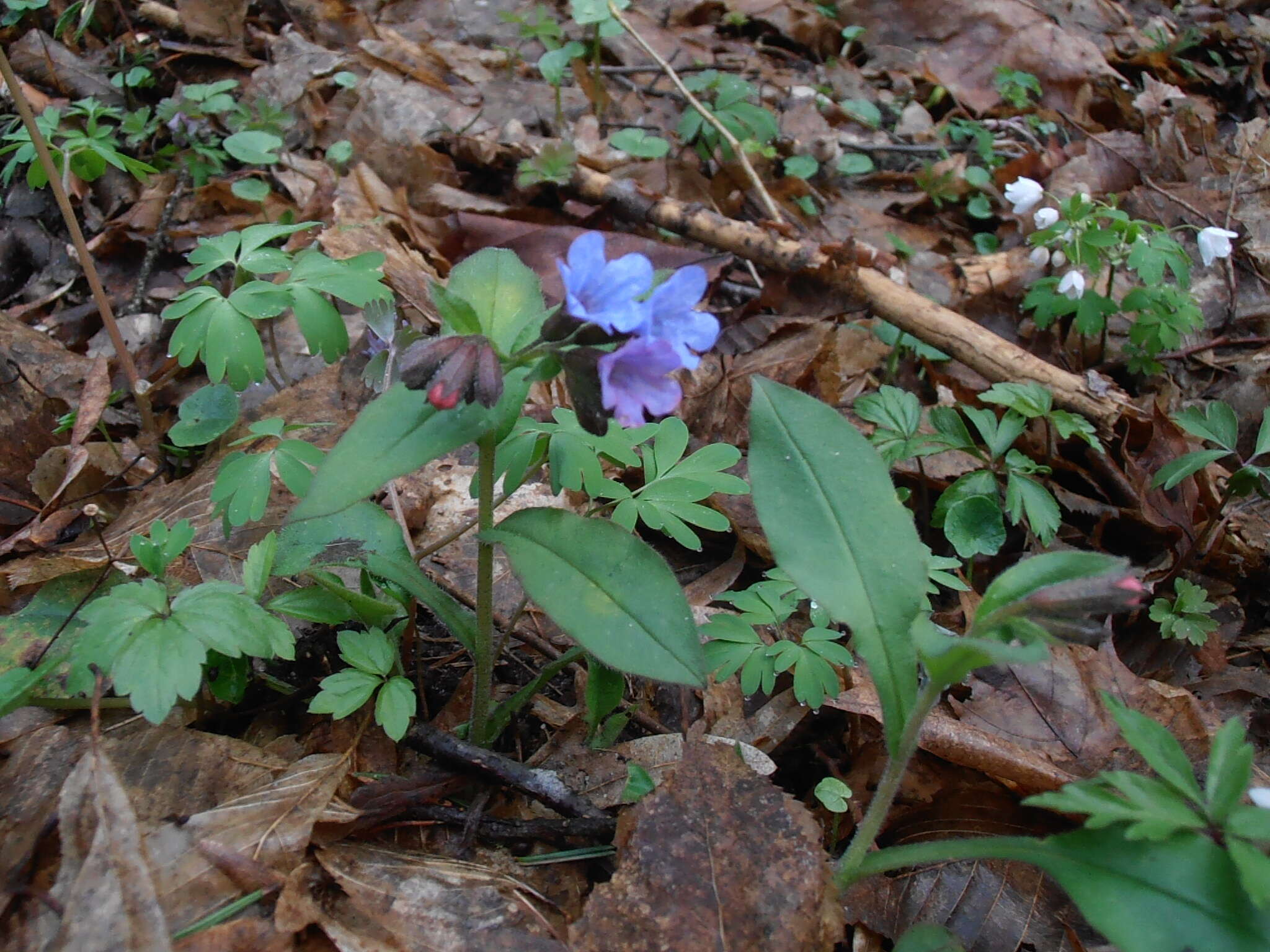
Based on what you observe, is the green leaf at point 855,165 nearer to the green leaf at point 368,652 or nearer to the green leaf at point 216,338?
the green leaf at point 216,338

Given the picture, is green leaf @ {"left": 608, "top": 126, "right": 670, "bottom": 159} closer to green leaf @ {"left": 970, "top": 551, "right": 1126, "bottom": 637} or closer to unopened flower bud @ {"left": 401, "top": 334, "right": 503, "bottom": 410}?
unopened flower bud @ {"left": 401, "top": 334, "right": 503, "bottom": 410}

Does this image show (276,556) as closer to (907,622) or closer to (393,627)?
(393,627)

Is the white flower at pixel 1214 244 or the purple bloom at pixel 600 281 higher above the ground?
the purple bloom at pixel 600 281

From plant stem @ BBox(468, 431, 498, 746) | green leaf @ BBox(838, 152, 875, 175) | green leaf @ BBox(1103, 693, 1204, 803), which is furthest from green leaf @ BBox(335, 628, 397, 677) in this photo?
green leaf @ BBox(838, 152, 875, 175)

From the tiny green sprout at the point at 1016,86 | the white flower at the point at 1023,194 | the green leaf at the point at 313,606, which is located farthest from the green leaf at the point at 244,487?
the tiny green sprout at the point at 1016,86

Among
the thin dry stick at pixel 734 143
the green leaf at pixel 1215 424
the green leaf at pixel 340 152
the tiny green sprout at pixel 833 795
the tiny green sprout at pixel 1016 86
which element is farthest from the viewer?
A: the tiny green sprout at pixel 1016 86

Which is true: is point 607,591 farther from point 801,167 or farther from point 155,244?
point 801,167

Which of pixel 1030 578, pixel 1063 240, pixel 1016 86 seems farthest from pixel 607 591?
pixel 1016 86

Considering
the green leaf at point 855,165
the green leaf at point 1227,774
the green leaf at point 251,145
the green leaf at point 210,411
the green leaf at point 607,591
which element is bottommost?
the green leaf at point 855,165

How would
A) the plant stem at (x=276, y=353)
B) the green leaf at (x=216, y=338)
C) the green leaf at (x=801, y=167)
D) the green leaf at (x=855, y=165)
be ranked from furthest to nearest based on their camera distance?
the green leaf at (x=855, y=165), the green leaf at (x=801, y=167), the plant stem at (x=276, y=353), the green leaf at (x=216, y=338)
